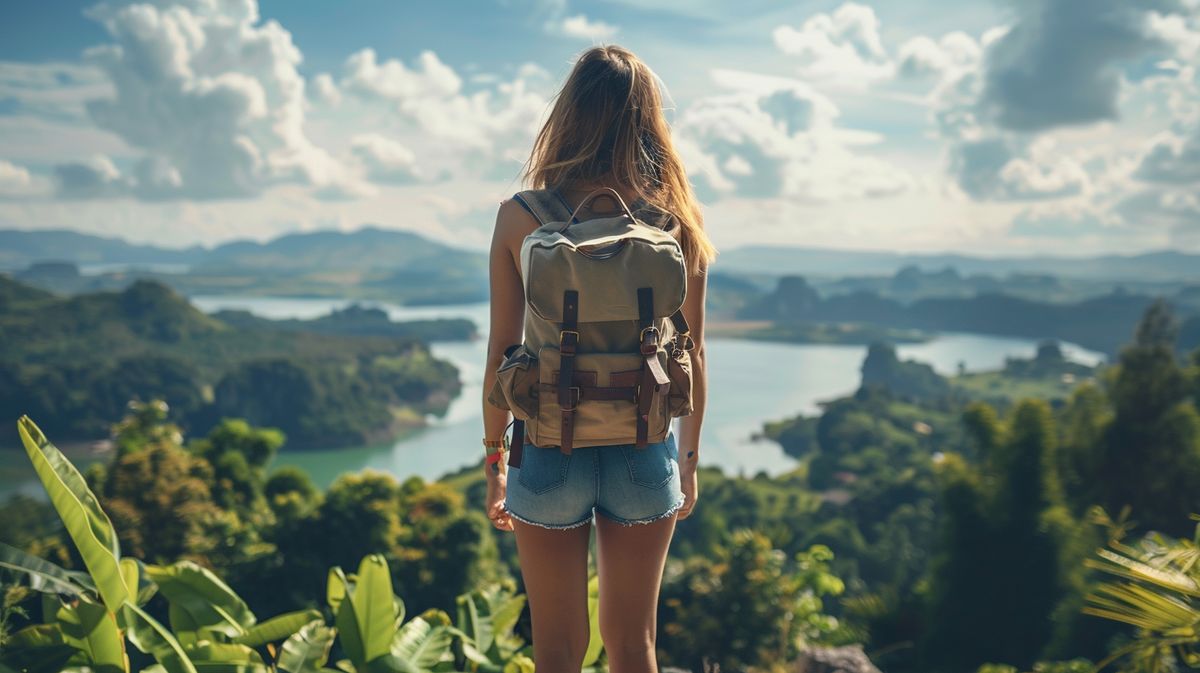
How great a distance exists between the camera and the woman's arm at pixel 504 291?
1.48 m

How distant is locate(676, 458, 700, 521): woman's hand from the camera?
5.45 ft

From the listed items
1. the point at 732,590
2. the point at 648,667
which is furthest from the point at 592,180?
the point at 732,590

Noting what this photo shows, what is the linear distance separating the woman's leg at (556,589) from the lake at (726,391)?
51874mm

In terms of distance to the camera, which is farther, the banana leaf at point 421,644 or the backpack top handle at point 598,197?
the banana leaf at point 421,644

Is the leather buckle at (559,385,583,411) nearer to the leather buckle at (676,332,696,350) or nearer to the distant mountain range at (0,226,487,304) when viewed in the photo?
the leather buckle at (676,332,696,350)

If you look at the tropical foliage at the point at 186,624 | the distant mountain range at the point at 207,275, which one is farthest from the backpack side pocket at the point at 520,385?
the distant mountain range at the point at 207,275

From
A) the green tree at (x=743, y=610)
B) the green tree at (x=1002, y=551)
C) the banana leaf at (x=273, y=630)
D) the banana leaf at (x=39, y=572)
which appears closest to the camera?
the banana leaf at (x=39, y=572)

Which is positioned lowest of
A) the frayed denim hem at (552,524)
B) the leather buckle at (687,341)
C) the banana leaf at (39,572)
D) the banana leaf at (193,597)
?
the banana leaf at (193,597)

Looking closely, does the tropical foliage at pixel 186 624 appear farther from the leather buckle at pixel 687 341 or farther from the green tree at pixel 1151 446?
the green tree at pixel 1151 446

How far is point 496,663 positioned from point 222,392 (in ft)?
243

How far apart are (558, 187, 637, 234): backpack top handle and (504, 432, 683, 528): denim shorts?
15.3 inches

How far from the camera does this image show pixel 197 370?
77062 millimetres

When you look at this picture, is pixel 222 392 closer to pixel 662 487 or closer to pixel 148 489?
pixel 148 489

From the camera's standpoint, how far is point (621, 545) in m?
1.49
